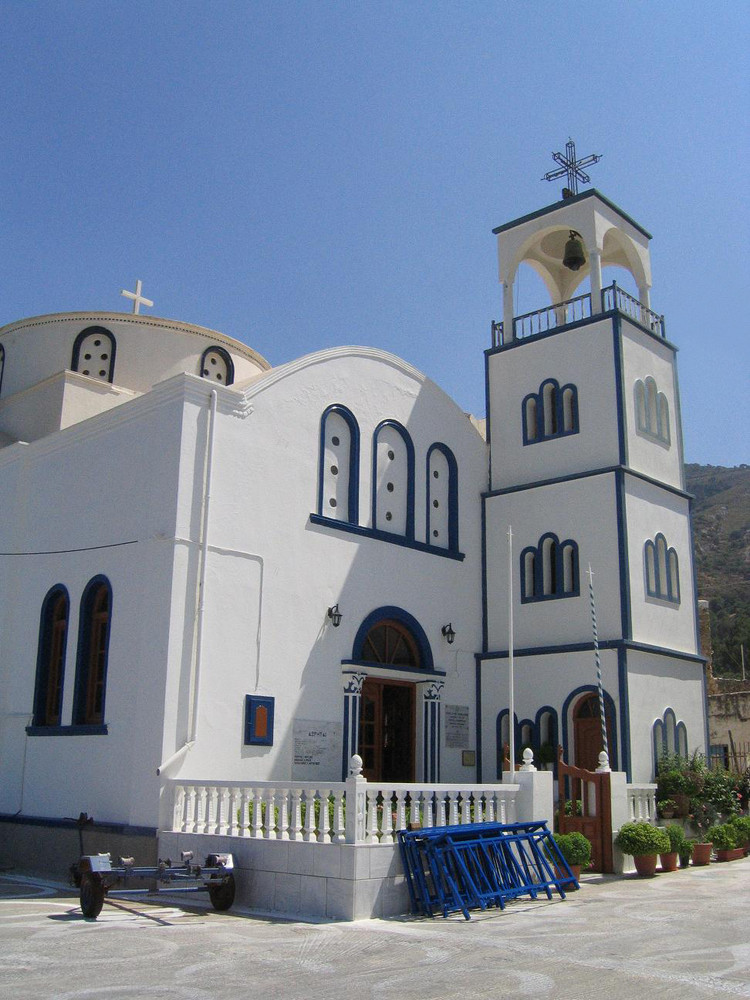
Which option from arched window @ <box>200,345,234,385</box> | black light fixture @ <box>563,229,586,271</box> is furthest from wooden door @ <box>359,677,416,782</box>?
black light fixture @ <box>563,229,586,271</box>

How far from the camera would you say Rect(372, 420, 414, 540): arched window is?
1736 cm

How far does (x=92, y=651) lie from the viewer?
15.1 meters

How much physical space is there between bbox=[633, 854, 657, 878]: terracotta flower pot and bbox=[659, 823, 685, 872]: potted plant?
549 millimetres

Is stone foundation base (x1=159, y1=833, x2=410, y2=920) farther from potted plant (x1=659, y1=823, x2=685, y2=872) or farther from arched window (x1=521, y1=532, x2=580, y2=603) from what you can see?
arched window (x1=521, y1=532, x2=580, y2=603)

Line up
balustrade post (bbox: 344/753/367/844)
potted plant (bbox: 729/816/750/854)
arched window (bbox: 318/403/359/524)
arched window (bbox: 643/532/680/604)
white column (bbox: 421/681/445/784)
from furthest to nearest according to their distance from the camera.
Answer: arched window (bbox: 643/532/680/604) → white column (bbox: 421/681/445/784) → arched window (bbox: 318/403/359/524) → potted plant (bbox: 729/816/750/854) → balustrade post (bbox: 344/753/367/844)

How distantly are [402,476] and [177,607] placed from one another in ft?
18.6

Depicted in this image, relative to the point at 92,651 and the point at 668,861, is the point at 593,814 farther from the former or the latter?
the point at 92,651

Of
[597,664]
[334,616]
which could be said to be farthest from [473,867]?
[597,664]

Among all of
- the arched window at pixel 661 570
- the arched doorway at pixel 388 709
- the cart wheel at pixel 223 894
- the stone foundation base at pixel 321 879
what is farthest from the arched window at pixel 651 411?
the cart wheel at pixel 223 894

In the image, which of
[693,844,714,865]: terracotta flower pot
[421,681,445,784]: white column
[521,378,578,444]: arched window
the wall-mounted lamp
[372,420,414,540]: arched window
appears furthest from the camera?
[521,378,578,444]: arched window

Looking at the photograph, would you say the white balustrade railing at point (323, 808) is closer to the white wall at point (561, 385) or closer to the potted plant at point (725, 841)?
the potted plant at point (725, 841)

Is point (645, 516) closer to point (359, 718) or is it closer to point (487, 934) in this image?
point (359, 718)

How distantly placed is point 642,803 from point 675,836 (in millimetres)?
734

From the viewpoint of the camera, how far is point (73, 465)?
1625 centimetres
